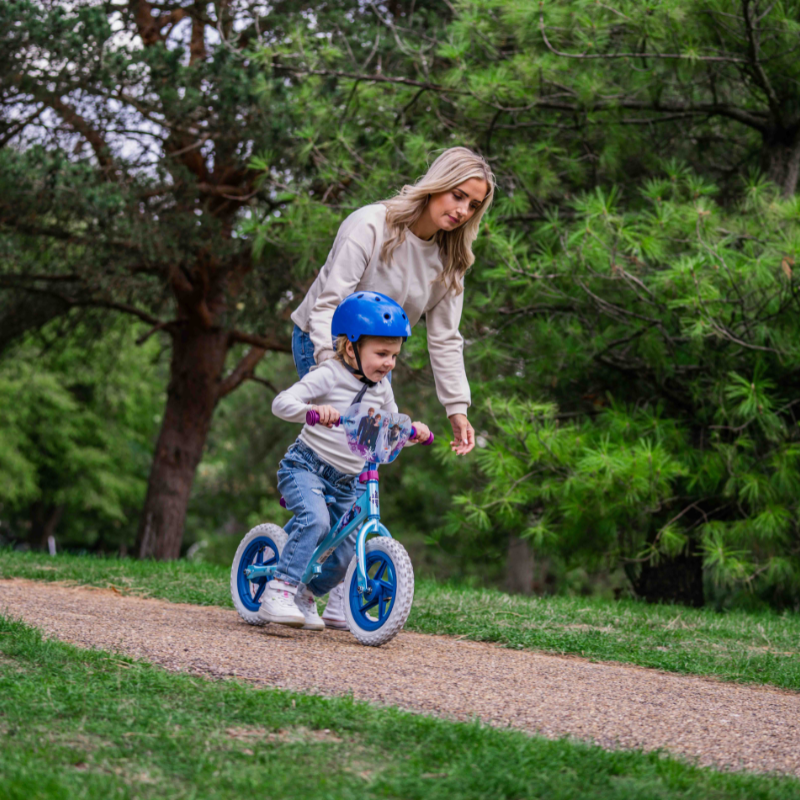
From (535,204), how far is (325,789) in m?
7.16

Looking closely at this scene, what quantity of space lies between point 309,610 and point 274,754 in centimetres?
201

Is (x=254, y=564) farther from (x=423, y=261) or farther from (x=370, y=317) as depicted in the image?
(x=423, y=261)

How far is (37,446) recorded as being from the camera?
1011 inches

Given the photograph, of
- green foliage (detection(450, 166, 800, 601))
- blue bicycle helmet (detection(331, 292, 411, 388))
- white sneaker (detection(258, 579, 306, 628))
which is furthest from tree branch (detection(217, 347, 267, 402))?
blue bicycle helmet (detection(331, 292, 411, 388))

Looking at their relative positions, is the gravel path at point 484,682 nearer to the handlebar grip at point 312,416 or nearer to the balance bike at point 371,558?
the balance bike at point 371,558

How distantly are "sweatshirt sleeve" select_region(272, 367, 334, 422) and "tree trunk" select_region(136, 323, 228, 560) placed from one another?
28.9ft

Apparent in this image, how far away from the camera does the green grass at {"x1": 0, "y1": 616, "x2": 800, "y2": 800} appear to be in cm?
223

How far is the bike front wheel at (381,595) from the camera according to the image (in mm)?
3893

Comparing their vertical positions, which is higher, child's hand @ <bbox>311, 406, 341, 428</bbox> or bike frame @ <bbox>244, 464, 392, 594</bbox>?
child's hand @ <bbox>311, 406, 341, 428</bbox>

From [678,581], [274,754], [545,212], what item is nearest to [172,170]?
[545,212]

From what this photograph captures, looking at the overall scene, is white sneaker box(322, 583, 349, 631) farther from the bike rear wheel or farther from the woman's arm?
the woman's arm

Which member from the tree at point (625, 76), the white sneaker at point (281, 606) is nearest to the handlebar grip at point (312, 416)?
the white sneaker at point (281, 606)

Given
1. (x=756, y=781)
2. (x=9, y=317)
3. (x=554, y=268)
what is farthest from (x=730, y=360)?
(x=9, y=317)

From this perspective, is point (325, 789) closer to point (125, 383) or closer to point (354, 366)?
point (354, 366)
